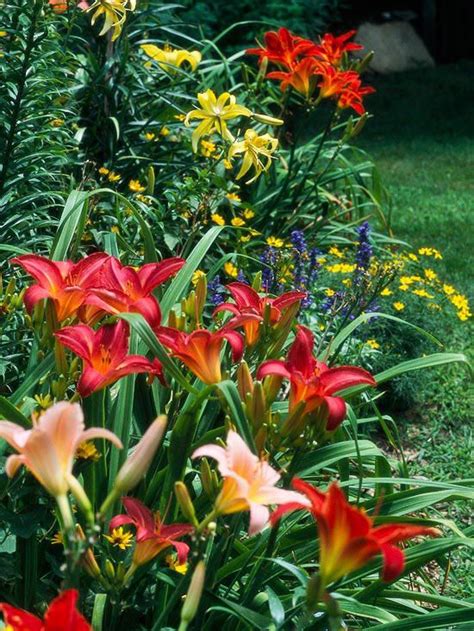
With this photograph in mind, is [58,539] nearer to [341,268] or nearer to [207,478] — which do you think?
[207,478]

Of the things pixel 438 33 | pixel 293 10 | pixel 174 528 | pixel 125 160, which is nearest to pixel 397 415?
pixel 125 160

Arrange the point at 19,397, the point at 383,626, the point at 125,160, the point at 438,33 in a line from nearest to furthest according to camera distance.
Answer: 1. the point at 383,626
2. the point at 19,397
3. the point at 125,160
4. the point at 438,33

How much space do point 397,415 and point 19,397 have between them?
2.04m

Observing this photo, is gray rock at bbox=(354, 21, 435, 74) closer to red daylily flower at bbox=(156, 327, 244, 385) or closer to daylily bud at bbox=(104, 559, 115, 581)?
red daylily flower at bbox=(156, 327, 244, 385)

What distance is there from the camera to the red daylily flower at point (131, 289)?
5.89 ft

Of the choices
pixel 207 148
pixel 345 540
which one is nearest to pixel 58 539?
pixel 345 540

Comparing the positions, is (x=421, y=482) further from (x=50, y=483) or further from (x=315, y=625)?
(x=50, y=483)

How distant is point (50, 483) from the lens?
1.31 meters

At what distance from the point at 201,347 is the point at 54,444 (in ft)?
1.61

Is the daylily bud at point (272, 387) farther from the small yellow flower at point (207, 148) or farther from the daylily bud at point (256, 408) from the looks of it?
the small yellow flower at point (207, 148)

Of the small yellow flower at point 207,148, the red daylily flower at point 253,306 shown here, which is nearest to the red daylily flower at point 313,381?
the red daylily flower at point 253,306

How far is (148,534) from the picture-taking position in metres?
1.60

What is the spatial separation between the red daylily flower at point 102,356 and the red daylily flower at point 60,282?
10 centimetres

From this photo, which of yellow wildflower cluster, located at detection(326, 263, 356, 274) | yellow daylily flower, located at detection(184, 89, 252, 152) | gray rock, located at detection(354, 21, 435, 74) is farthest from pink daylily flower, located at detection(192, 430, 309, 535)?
gray rock, located at detection(354, 21, 435, 74)
